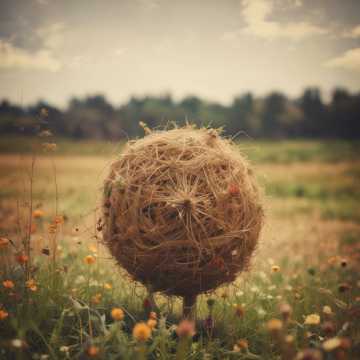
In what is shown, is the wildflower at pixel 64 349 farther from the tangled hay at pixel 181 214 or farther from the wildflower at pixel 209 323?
the wildflower at pixel 209 323

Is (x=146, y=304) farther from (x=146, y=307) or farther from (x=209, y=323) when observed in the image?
(x=209, y=323)

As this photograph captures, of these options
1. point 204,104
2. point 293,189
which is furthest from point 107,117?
Answer: point 293,189

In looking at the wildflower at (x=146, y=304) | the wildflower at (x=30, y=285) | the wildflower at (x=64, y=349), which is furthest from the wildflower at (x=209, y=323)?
the wildflower at (x=30, y=285)

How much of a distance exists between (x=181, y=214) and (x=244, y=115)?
55777 millimetres

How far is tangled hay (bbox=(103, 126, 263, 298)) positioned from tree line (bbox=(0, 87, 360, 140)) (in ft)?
119

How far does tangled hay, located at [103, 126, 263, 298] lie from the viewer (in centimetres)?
274

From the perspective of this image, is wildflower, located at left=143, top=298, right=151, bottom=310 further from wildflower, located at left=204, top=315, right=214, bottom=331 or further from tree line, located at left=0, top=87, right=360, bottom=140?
tree line, located at left=0, top=87, right=360, bottom=140

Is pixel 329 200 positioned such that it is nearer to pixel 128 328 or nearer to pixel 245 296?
pixel 245 296

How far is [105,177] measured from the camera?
3.21 m

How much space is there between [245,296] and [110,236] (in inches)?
68.0

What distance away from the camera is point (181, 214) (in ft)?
8.80

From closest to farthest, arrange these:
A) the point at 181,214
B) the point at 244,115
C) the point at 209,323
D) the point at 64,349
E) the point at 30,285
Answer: the point at 64,349, the point at 181,214, the point at 30,285, the point at 209,323, the point at 244,115

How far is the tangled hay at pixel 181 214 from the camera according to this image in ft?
9.00

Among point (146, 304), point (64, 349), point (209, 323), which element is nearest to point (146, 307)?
point (146, 304)
